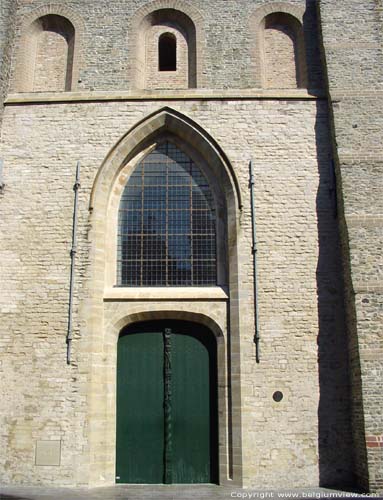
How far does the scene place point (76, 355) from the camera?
962 centimetres

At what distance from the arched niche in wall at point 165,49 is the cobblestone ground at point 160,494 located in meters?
7.86

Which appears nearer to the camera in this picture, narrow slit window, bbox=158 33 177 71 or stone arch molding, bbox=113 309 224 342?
stone arch molding, bbox=113 309 224 342

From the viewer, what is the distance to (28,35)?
39.3ft

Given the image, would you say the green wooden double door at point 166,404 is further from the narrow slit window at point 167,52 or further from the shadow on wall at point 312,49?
the narrow slit window at point 167,52

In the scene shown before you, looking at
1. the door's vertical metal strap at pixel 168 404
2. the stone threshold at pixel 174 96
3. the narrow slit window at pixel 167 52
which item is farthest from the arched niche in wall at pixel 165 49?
the door's vertical metal strap at pixel 168 404

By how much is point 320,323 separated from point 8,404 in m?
5.71

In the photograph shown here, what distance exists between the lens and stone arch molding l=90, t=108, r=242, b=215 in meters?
10.6

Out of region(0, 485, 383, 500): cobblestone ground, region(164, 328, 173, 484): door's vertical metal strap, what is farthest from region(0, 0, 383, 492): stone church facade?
region(0, 485, 383, 500): cobblestone ground

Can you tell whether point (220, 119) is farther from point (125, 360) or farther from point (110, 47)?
point (125, 360)

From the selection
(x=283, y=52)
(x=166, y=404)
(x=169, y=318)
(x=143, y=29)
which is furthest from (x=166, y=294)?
(x=143, y=29)

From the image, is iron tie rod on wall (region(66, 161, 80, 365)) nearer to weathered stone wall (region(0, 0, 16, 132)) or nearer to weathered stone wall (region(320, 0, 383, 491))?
weathered stone wall (region(0, 0, 16, 132))

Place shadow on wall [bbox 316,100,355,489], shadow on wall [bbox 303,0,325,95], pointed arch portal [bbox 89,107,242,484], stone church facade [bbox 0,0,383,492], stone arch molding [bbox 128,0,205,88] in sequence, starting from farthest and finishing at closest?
stone arch molding [bbox 128,0,205,88]
shadow on wall [bbox 303,0,325,95]
pointed arch portal [bbox 89,107,242,484]
stone church facade [bbox 0,0,383,492]
shadow on wall [bbox 316,100,355,489]

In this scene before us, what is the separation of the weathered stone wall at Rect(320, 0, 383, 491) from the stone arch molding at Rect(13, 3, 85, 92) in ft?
17.1

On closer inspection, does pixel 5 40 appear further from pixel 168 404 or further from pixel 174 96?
pixel 168 404
